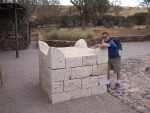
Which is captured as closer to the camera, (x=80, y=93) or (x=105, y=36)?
(x=80, y=93)

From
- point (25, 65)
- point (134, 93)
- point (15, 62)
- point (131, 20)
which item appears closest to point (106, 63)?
point (134, 93)

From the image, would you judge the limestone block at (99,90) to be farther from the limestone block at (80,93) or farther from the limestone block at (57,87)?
the limestone block at (57,87)

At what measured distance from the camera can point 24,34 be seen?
15.4m

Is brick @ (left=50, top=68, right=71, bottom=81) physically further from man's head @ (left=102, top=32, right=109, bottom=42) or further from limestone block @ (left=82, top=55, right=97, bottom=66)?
man's head @ (left=102, top=32, right=109, bottom=42)

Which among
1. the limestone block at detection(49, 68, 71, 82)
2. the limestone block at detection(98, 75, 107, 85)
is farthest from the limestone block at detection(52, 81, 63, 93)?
the limestone block at detection(98, 75, 107, 85)

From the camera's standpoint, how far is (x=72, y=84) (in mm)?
6633

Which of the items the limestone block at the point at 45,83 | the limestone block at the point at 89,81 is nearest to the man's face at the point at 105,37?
the limestone block at the point at 89,81

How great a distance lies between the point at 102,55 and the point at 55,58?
1449 mm

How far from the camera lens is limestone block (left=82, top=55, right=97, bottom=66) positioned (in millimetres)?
6691

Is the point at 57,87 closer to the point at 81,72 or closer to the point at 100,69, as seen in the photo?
the point at 81,72

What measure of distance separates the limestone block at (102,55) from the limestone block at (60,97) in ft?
4.18

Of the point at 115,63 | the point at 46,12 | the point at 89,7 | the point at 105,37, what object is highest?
the point at 89,7

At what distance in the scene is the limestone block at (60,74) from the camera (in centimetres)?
632

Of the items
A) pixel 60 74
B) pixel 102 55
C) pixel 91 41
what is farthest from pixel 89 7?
pixel 60 74
